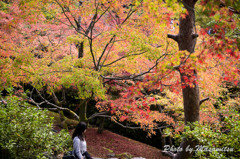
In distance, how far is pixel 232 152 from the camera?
106 inches

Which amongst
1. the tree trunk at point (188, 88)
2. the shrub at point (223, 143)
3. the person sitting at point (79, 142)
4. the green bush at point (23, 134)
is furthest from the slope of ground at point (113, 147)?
the shrub at point (223, 143)

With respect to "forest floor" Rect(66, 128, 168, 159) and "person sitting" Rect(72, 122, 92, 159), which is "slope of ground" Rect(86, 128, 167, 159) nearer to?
"forest floor" Rect(66, 128, 168, 159)

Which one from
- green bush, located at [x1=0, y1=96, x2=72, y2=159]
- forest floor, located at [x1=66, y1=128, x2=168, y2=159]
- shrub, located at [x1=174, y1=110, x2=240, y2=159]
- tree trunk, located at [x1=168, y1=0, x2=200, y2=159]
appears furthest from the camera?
forest floor, located at [x1=66, y1=128, x2=168, y2=159]

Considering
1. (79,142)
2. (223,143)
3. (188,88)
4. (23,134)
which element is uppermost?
(188,88)

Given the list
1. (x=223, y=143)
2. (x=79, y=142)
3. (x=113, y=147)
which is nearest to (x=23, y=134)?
(x=79, y=142)

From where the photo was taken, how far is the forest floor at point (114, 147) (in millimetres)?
8406

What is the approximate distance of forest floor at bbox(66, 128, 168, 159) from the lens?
841 cm

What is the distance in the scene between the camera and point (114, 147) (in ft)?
30.8

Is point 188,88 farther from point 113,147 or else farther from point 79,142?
point 113,147

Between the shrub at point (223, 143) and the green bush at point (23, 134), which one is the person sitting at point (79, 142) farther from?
the shrub at point (223, 143)

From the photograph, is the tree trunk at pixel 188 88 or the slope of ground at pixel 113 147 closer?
the tree trunk at pixel 188 88

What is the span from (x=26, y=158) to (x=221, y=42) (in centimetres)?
357

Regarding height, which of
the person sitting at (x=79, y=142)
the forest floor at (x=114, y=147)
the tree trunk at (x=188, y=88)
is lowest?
the forest floor at (x=114, y=147)

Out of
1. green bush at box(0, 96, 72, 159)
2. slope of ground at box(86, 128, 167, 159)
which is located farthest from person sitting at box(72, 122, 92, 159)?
slope of ground at box(86, 128, 167, 159)
